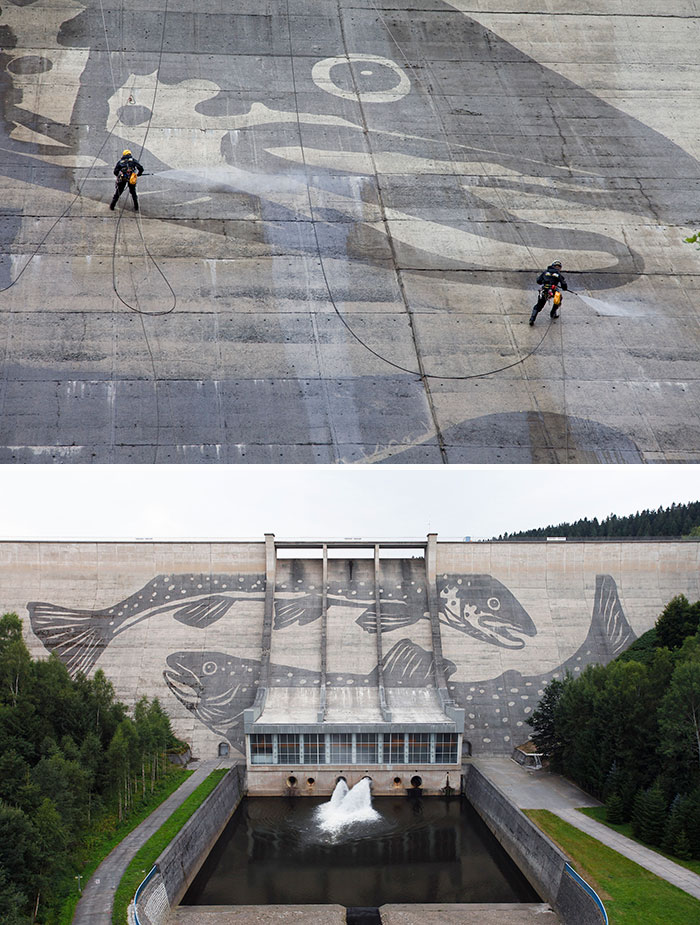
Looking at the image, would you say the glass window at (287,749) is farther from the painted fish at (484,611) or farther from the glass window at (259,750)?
the painted fish at (484,611)

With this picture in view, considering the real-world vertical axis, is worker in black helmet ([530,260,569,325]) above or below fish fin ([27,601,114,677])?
above

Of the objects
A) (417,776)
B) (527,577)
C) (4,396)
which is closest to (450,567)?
(527,577)

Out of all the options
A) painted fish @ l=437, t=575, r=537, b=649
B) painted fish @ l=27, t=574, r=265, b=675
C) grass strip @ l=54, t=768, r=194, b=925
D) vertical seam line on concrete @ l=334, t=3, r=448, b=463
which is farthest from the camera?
painted fish @ l=437, t=575, r=537, b=649

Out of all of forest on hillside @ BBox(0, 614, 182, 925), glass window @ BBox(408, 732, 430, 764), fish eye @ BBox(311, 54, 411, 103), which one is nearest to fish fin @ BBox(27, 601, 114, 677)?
forest on hillside @ BBox(0, 614, 182, 925)

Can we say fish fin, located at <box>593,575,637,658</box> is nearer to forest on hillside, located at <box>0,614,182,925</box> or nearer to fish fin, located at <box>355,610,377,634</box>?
fish fin, located at <box>355,610,377,634</box>

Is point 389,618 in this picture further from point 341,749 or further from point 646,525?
point 646,525

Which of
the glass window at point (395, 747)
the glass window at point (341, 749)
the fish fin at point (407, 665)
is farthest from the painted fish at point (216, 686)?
the glass window at point (395, 747)
